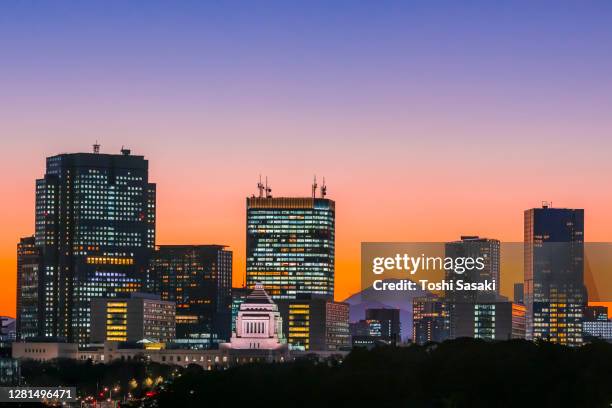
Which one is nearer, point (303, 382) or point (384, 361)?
point (303, 382)

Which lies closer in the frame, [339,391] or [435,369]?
[339,391]

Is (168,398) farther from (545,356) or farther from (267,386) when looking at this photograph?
(545,356)

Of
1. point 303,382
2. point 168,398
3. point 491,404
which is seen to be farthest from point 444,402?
point 168,398

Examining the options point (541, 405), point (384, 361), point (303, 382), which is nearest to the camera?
point (541, 405)

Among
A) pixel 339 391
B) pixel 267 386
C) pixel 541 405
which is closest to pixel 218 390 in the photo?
pixel 267 386

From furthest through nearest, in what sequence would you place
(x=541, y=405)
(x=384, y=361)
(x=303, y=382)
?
(x=384, y=361) < (x=303, y=382) < (x=541, y=405)

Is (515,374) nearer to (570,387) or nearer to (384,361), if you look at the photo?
(570,387)
